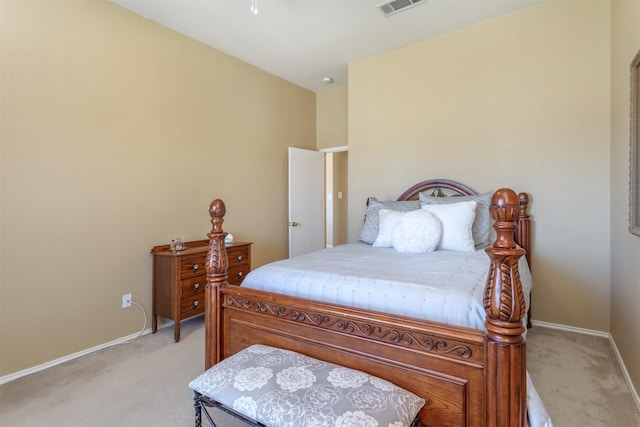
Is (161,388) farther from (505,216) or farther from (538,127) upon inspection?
(538,127)

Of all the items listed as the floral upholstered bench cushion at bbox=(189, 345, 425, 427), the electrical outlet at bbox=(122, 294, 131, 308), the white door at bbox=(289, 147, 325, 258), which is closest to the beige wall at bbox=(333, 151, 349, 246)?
the white door at bbox=(289, 147, 325, 258)

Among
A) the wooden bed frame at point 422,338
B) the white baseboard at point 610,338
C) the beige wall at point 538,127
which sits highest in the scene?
the beige wall at point 538,127

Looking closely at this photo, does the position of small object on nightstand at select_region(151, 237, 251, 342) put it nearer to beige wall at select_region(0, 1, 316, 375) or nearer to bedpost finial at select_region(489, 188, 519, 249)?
beige wall at select_region(0, 1, 316, 375)

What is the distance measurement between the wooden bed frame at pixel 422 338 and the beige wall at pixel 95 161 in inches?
56.2

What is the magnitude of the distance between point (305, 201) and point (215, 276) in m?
2.83

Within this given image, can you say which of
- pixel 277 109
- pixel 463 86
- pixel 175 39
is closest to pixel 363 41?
pixel 463 86

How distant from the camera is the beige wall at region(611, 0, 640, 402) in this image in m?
1.84

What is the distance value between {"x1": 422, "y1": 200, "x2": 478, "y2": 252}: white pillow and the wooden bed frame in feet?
3.77

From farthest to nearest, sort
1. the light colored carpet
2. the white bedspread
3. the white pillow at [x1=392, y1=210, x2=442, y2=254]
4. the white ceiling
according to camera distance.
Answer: the white ceiling → the white pillow at [x1=392, y1=210, x2=442, y2=254] → the light colored carpet → the white bedspread

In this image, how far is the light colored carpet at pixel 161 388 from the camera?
1.66m

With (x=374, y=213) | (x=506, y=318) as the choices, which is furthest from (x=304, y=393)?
(x=374, y=213)

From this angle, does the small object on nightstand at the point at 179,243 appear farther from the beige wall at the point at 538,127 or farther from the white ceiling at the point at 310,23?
the beige wall at the point at 538,127

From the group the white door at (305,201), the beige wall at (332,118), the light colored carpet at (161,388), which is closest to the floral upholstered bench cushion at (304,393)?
the light colored carpet at (161,388)

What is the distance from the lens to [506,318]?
0.98 metres
